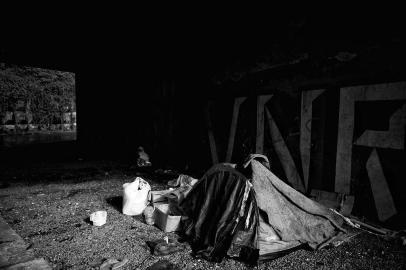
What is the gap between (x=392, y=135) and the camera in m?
3.79

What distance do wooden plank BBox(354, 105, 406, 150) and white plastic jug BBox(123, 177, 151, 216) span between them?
3.70 m

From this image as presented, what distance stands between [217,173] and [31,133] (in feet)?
51.6

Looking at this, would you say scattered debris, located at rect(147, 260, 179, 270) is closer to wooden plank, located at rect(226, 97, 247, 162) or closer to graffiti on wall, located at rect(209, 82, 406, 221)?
graffiti on wall, located at rect(209, 82, 406, 221)

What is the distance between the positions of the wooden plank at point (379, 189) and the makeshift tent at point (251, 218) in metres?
0.75

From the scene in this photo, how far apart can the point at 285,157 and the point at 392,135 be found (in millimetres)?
1885

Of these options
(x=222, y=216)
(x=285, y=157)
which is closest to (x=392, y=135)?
(x=285, y=157)

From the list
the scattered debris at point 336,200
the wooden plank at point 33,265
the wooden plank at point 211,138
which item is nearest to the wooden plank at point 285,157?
the scattered debris at point 336,200

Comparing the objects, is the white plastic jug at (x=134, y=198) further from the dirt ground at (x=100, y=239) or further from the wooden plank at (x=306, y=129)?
the wooden plank at (x=306, y=129)

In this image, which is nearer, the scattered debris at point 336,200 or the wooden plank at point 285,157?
the scattered debris at point 336,200

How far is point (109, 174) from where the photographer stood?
24.0ft

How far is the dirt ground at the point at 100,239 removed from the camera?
111 inches

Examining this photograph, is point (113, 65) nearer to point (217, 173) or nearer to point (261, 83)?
point (261, 83)

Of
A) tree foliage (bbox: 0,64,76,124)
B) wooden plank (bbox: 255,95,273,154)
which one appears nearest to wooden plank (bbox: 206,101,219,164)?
wooden plank (bbox: 255,95,273,154)

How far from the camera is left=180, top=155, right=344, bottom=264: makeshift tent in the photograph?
115 inches
